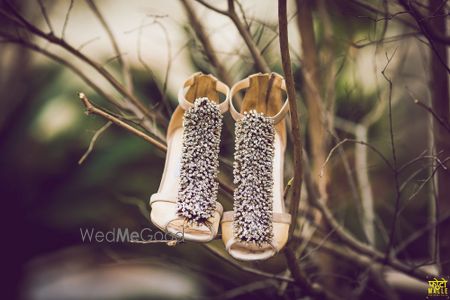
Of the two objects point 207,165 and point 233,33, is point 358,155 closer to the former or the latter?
point 233,33

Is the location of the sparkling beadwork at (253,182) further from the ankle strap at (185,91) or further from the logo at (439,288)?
the logo at (439,288)

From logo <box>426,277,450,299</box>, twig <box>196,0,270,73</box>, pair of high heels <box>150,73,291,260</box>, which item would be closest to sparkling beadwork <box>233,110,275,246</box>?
pair of high heels <box>150,73,291,260</box>

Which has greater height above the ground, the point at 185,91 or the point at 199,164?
the point at 185,91

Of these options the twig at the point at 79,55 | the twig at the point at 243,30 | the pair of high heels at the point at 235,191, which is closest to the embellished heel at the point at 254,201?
the pair of high heels at the point at 235,191

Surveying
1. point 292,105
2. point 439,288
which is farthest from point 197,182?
point 439,288

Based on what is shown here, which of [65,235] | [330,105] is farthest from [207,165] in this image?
[65,235]

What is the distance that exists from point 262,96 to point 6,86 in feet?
8.18

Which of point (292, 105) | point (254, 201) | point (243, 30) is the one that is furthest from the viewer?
point (243, 30)

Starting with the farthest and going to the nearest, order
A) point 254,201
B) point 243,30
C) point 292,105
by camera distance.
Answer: point 243,30, point 254,201, point 292,105

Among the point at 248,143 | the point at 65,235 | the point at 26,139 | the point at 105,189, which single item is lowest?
the point at 248,143

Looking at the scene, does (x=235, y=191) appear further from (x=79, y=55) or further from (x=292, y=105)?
(x=79, y=55)

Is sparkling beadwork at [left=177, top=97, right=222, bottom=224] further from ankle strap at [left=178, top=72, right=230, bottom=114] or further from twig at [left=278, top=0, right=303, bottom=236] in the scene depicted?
twig at [left=278, top=0, right=303, bottom=236]

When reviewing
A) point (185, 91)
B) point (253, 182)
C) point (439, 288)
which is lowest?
point (439, 288)

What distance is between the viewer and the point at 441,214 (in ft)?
4.71
